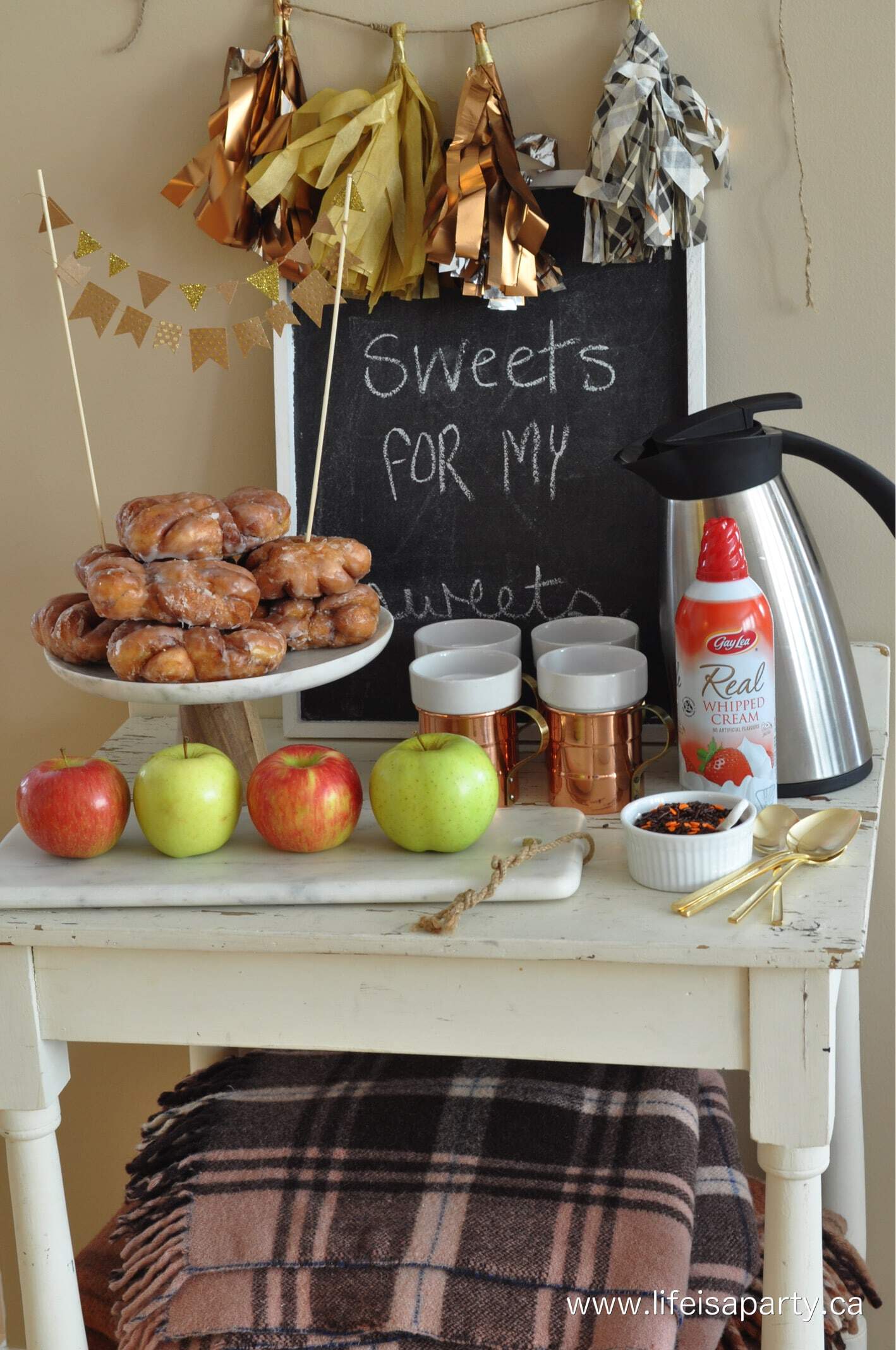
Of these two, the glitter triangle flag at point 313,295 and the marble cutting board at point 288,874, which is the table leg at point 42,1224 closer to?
the marble cutting board at point 288,874

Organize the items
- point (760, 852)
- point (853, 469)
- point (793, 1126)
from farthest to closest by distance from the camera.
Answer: point (853, 469), point (760, 852), point (793, 1126)

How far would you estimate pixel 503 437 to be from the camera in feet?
3.70

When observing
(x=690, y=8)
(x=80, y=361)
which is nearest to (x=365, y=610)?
(x=80, y=361)

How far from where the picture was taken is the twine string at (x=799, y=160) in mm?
1026

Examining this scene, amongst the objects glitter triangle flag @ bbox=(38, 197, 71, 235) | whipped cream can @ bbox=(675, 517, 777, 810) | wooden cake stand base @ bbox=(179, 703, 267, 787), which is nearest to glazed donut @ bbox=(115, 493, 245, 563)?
wooden cake stand base @ bbox=(179, 703, 267, 787)

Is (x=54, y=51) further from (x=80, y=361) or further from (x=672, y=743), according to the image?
(x=672, y=743)

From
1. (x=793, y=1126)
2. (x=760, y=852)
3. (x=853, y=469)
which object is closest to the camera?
(x=793, y=1126)

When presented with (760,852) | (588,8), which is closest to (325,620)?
(760,852)

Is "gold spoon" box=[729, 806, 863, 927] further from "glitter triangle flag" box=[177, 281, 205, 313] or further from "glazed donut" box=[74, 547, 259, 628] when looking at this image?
"glitter triangle flag" box=[177, 281, 205, 313]

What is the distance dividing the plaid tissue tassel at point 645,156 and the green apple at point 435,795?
47 cm

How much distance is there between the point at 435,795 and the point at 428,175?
1.87ft

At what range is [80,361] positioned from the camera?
1.22m

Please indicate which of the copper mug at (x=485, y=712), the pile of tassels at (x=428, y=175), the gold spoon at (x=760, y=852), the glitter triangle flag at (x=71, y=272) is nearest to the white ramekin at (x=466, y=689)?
the copper mug at (x=485, y=712)

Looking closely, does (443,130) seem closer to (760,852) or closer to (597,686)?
(597,686)
